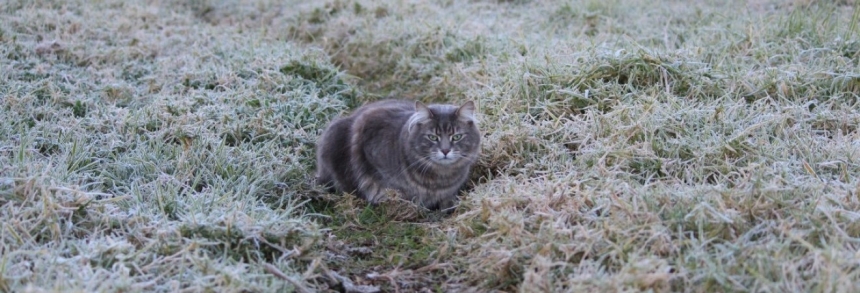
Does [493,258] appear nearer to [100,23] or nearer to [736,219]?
[736,219]

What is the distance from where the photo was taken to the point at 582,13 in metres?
7.41

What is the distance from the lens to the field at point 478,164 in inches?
126

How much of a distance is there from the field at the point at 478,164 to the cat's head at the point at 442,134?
10.0 inches

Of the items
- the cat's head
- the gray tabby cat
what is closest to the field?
the gray tabby cat

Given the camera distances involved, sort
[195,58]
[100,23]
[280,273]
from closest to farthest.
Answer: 1. [280,273]
2. [195,58]
3. [100,23]

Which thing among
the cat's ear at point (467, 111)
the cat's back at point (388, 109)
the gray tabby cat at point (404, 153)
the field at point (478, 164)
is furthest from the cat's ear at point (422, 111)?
the field at point (478, 164)

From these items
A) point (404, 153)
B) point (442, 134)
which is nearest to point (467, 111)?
point (442, 134)

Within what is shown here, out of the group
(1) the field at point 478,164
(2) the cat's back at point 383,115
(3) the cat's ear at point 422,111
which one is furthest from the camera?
(2) the cat's back at point 383,115

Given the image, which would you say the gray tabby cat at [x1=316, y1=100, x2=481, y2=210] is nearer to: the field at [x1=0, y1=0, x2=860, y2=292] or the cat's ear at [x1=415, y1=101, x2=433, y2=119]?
the cat's ear at [x1=415, y1=101, x2=433, y2=119]

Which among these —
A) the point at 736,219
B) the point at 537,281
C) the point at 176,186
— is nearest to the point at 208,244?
the point at 176,186

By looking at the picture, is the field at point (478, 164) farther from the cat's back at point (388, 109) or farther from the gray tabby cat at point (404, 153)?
the cat's back at point (388, 109)

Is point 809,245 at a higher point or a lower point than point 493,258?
higher

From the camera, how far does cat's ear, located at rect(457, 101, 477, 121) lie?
4328 mm

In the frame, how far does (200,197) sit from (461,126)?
1.36 metres
